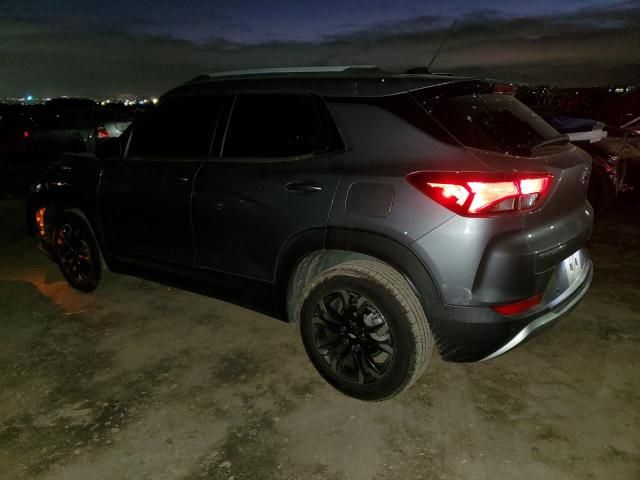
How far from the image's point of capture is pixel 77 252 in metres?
4.25

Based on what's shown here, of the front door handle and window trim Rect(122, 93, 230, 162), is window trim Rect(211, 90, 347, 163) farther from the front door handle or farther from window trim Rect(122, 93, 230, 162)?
the front door handle

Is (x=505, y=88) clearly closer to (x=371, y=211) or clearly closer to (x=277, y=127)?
(x=371, y=211)

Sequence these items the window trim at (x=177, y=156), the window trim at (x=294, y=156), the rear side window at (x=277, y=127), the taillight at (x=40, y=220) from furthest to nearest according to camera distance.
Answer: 1. the taillight at (x=40, y=220)
2. the window trim at (x=177, y=156)
3. the rear side window at (x=277, y=127)
4. the window trim at (x=294, y=156)

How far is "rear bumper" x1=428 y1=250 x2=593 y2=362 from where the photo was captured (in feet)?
7.58

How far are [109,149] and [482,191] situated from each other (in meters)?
2.83

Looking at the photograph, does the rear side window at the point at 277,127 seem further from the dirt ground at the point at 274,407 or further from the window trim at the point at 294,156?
the dirt ground at the point at 274,407

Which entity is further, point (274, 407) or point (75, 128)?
point (75, 128)

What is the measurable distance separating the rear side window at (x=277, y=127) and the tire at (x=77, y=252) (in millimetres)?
1770

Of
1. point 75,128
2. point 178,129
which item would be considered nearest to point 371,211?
point 178,129

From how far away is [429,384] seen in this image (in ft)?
9.58

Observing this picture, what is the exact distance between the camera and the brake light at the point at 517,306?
2.30m

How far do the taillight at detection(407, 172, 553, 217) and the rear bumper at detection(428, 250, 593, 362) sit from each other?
1.54 ft

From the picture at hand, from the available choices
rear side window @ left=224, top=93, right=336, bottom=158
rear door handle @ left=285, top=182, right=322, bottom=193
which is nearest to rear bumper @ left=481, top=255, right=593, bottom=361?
rear door handle @ left=285, top=182, right=322, bottom=193

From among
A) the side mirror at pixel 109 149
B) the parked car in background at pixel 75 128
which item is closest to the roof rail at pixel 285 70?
the side mirror at pixel 109 149
